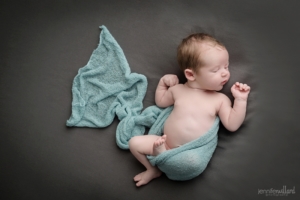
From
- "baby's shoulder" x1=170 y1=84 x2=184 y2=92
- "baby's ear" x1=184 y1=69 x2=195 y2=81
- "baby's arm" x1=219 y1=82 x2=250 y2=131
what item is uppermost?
"baby's ear" x1=184 y1=69 x2=195 y2=81

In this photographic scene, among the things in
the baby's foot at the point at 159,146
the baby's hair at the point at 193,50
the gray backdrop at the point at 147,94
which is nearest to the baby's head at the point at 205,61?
the baby's hair at the point at 193,50

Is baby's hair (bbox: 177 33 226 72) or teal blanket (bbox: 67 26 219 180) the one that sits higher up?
baby's hair (bbox: 177 33 226 72)

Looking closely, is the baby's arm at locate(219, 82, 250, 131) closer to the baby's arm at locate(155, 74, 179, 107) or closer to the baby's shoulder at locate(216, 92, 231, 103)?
the baby's shoulder at locate(216, 92, 231, 103)

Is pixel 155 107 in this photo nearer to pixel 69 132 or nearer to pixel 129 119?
pixel 129 119

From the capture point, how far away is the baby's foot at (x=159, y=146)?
1.07 metres

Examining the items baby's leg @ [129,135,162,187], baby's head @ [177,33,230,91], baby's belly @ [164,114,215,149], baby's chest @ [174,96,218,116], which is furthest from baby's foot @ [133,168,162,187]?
baby's head @ [177,33,230,91]

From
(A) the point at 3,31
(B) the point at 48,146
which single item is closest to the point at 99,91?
(B) the point at 48,146

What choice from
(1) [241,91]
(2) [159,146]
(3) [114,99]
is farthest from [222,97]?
(3) [114,99]

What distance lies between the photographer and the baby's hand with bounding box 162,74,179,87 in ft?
4.18

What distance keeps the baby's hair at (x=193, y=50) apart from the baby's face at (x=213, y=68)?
0.02 m

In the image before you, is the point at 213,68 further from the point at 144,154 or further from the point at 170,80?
the point at 144,154

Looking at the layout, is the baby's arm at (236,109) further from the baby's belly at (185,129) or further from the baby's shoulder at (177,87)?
the baby's shoulder at (177,87)

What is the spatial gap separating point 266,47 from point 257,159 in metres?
0.42

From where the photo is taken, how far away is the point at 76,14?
57.3 inches
